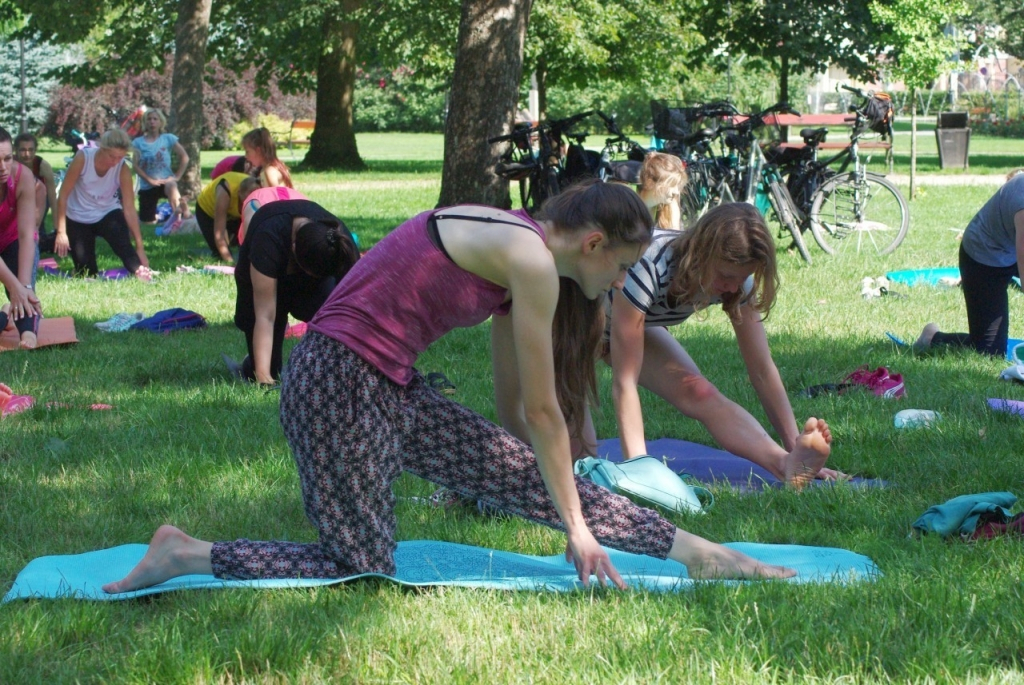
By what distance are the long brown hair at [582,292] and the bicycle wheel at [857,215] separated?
7780mm

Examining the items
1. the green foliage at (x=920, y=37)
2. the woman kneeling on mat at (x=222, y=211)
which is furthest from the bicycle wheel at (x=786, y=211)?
the green foliage at (x=920, y=37)

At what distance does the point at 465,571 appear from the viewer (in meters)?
3.68

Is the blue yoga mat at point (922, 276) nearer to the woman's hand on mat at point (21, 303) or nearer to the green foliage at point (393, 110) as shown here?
the woman's hand on mat at point (21, 303)

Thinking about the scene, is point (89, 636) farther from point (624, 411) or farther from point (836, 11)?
point (836, 11)

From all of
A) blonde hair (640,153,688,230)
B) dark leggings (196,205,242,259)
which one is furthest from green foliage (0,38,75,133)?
blonde hair (640,153,688,230)

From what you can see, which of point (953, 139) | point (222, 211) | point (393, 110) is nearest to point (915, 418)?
point (222, 211)

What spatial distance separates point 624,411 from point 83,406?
10.2 feet

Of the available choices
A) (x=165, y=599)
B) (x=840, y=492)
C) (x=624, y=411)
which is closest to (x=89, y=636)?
(x=165, y=599)

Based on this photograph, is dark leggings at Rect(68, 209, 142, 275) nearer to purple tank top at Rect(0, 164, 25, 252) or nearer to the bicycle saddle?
purple tank top at Rect(0, 164, 25, 252)

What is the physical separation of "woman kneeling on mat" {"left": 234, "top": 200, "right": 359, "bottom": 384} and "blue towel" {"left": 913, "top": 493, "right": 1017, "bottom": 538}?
3150 millimetres

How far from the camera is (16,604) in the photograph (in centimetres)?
345

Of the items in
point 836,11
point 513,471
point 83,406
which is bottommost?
point 83,406

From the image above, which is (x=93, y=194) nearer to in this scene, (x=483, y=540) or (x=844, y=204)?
(x=844, y=204)

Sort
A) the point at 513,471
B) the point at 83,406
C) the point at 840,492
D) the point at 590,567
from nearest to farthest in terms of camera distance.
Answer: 1. the point at 590,567
2. the point at 513,471
3. the point at 840,492
4. the point at 83,406
